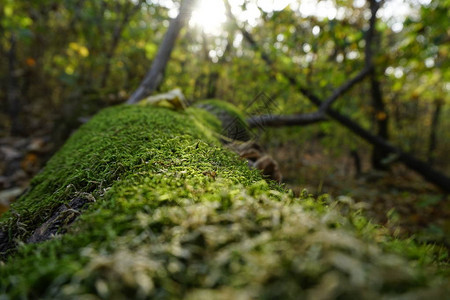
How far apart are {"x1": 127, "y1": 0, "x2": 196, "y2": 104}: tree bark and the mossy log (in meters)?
3.55

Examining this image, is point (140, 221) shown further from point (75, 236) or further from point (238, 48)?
point (238, 48)

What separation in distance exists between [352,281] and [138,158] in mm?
1160

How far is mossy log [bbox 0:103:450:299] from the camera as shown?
22.2 inches

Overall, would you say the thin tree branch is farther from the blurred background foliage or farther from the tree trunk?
the tree trunk

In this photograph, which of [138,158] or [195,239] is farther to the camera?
[138,158]

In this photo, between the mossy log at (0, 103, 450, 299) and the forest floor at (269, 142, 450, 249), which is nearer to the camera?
the mossy log at (0, 103, 450, 299)

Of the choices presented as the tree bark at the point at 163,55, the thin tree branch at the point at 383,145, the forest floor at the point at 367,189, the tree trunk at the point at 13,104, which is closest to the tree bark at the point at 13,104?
the tree trunk at the point at 13,104

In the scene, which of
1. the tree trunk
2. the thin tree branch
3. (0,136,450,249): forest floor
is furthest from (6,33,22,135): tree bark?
the thin tree branch

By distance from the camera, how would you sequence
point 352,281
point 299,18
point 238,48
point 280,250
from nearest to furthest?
point 352,281
point 280,250
point 299,18
point 238,48

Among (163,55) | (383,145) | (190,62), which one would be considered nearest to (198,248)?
(163,55)

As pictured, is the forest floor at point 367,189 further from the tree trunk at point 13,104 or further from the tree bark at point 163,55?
the tree bark at point 163,55

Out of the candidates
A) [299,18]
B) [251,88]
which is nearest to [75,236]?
[299,18]

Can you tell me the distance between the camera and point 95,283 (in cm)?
60

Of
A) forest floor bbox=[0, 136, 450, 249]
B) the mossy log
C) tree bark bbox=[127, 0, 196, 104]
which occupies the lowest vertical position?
forest floor bbox=[0, 136, 450, 249]
